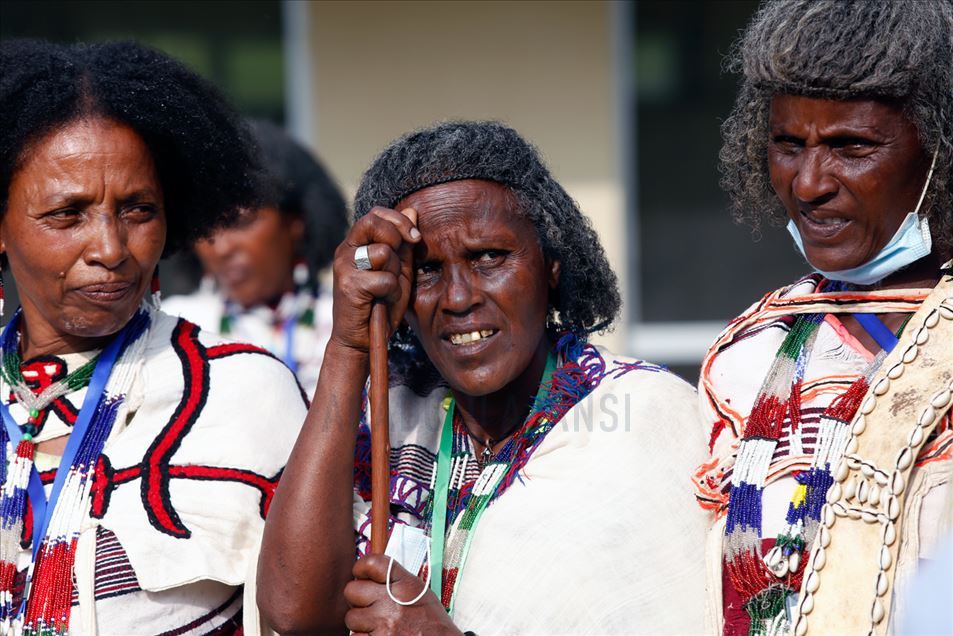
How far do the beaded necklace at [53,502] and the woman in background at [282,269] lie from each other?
235 cm

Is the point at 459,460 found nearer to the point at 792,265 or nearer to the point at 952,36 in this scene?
the point at 952,36

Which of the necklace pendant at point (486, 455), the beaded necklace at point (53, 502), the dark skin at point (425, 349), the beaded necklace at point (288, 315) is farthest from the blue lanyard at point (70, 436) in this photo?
the beaded necklace at point (288, 315)

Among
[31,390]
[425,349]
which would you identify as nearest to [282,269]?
[31,390]

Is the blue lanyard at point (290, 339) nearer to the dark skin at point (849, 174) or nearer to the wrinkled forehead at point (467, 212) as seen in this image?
the wrinkled forehead at point (467, 212)

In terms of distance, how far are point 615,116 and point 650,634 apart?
4494mm

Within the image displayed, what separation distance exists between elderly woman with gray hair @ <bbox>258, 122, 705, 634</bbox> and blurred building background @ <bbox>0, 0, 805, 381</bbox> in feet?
11.8

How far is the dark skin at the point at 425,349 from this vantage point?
3.01 meters

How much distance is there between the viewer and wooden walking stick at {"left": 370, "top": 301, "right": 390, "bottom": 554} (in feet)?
9.69

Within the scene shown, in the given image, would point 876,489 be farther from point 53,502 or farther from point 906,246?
point 53,502

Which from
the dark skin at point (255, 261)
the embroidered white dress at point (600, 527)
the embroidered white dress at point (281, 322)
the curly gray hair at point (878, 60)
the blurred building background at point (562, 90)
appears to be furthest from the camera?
the blurred building background at point (562, 90)

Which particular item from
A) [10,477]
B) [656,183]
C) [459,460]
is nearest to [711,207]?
[656,183]

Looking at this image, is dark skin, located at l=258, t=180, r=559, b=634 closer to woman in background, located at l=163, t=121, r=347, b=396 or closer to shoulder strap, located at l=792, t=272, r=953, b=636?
shoulder strap, located at l=792, t=272, r=953, b=636

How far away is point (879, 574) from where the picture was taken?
2586mm

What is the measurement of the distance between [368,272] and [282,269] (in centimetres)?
311
